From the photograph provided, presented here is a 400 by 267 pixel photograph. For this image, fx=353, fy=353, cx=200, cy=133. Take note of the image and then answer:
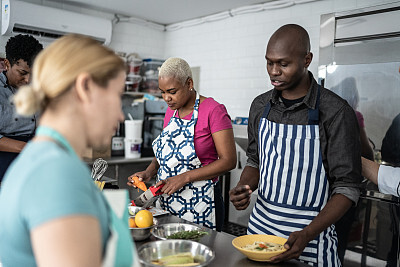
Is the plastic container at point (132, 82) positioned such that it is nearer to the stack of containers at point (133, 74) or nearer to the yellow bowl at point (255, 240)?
the stack of containers at point (133, 74)

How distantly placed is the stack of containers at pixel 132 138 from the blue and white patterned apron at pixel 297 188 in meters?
2.99

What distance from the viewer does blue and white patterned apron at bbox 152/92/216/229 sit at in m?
2.16

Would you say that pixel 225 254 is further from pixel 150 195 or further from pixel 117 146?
pixel 117 146

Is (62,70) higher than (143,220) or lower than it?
higher

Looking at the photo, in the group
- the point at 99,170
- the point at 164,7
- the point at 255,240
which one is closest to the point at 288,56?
the point at 255,240

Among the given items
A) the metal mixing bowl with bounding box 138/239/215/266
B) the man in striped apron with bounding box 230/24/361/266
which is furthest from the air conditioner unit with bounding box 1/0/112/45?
the metal mixing bowl with bounding box 138/239/215/266

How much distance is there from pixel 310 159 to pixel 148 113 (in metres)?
3.38

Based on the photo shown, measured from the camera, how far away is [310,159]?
1777mm

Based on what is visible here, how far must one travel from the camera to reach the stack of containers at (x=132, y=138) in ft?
15.2

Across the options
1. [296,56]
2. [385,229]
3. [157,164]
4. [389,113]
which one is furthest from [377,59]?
[157,164]

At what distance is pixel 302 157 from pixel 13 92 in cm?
212

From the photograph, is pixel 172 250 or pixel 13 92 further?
pixel 13 92

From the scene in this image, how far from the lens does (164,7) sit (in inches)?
195

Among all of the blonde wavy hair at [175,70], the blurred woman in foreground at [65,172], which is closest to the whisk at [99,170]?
the blonde wavy hair at [175,70]
